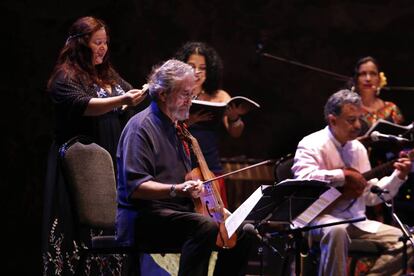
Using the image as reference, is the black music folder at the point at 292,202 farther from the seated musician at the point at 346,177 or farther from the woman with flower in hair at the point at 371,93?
the woman with flower in hair at the point at 371,93

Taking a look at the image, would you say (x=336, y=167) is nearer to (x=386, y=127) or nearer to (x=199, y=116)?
(x=386, y=127)

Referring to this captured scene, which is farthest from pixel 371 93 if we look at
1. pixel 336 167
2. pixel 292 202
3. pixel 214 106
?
pixel 292 202

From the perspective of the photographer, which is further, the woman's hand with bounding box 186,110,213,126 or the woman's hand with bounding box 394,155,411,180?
the woman's hand with bounding box 394,155,411,180

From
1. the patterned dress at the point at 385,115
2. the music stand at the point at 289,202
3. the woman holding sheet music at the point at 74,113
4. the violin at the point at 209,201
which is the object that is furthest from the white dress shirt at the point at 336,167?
the woman holding sheet music at the point at 74,113

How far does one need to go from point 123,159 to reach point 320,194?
128cm

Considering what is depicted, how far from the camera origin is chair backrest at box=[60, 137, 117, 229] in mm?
4356

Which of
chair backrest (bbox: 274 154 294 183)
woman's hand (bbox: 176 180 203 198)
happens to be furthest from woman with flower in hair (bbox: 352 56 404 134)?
woman's hand (bbox: 176 180 203 198)

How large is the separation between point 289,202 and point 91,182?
47.7 inches

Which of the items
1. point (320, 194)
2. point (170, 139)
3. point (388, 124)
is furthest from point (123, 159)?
point (388, 124)

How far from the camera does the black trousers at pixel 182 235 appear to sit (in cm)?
409

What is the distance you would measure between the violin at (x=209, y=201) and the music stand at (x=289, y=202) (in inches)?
6.6

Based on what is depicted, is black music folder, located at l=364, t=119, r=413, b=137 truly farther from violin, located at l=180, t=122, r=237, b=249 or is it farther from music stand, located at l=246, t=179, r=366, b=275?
violin, located at l=180, t=122, r=237, b=249

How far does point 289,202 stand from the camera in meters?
4.78

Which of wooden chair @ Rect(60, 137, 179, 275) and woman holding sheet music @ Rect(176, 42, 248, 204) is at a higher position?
woman holding sheet music @ Rect(176, 42, 248, 204)
